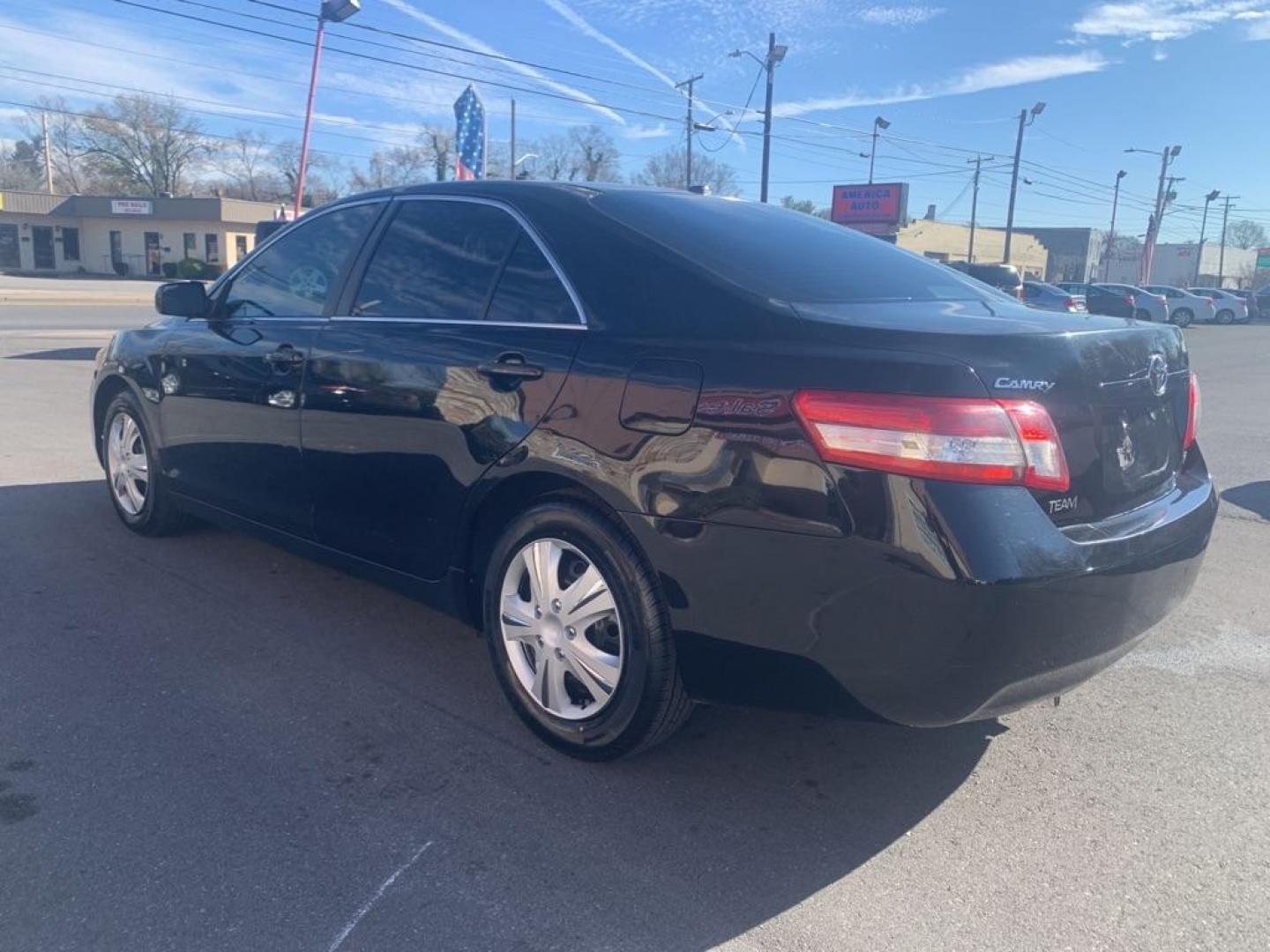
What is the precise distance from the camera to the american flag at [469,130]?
69.2 ft

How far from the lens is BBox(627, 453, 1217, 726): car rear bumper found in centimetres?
233

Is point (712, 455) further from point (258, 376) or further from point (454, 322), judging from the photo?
point (258, 376)

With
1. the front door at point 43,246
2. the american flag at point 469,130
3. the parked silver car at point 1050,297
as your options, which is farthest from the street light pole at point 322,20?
the front door at point 43,246

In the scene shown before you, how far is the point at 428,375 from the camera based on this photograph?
3365 millimetres

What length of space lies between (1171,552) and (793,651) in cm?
111

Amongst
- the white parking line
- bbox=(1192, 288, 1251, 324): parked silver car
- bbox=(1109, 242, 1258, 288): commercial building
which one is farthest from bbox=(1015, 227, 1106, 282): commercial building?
the white parking line

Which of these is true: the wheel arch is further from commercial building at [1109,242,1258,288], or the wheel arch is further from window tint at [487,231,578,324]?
commercial building at [1109,242,1258,288]

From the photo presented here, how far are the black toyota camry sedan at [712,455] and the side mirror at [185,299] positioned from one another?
1.90 ft

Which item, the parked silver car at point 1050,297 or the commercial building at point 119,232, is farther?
the commercial building at point 119,232

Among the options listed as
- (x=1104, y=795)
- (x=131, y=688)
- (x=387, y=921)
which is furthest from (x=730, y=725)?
(x=131, y=688)

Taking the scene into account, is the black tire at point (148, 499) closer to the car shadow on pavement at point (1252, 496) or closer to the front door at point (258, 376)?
the front door at point (258, 376)

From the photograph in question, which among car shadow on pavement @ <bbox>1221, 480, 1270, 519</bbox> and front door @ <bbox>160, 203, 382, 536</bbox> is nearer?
front door @ <bbox>160, 203, 382, 536</bbox>

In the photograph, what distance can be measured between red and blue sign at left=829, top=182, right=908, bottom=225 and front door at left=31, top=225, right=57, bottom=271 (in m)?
44.8

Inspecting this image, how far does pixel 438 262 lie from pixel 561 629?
55.2 inches
